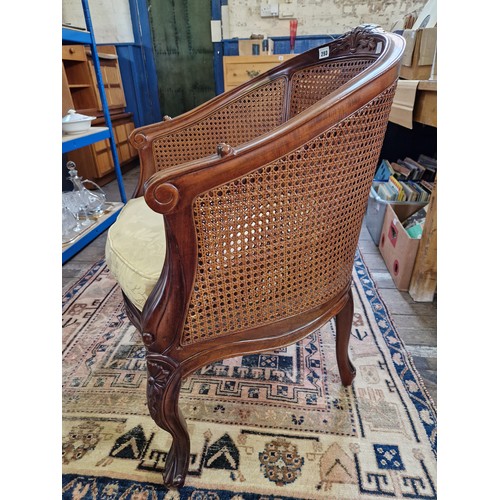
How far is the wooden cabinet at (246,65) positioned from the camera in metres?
2.93

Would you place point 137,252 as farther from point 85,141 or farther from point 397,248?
point 85,141

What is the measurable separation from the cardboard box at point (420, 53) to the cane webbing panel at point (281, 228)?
1.08 meters

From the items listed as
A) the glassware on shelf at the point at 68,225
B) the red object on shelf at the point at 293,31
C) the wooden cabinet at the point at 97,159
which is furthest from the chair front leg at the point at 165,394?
the red object on shelf at the point at 293,31

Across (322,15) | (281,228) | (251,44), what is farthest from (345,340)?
(322,15)

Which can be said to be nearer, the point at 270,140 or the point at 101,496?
the point at 270,140

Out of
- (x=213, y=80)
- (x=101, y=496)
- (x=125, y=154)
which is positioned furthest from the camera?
(x=213, y=80)

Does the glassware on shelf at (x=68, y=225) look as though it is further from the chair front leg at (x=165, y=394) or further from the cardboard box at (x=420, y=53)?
the cardboard box at (x=420, y=53)

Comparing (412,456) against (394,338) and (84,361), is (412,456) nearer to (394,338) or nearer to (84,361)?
(394,338)

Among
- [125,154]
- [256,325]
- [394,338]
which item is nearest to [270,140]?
[256,325]

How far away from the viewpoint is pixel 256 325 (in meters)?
0.70

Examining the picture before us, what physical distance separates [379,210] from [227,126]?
1.10 meters

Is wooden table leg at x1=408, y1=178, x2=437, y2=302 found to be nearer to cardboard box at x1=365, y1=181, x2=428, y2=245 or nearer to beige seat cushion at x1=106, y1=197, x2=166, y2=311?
cardboard box at x1=365, y1=181, x2=428, y2=245

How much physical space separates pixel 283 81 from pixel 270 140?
2.34 ft

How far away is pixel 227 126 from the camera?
118 cm
